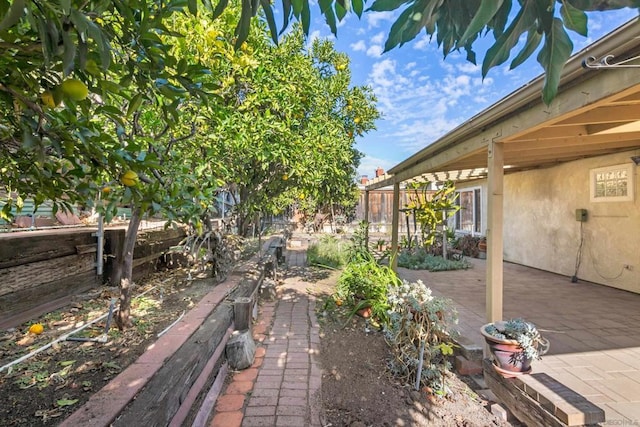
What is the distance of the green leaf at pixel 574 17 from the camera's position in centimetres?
72

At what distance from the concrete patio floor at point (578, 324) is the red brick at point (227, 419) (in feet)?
8.53

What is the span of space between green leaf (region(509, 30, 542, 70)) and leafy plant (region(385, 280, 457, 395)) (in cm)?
274

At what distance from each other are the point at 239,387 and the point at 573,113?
340 cm

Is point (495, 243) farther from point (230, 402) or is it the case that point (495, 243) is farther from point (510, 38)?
point (510, 38)

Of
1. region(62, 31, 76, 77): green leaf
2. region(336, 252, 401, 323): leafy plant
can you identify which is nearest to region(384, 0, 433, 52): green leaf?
region(62, 31, 76, 77): green leaf

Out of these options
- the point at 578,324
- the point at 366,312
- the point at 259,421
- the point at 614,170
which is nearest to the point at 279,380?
the point at 259,421

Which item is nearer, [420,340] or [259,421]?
[259,421]

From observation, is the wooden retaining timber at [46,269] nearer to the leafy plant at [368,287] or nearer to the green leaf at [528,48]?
the leafy plant at [368,287]

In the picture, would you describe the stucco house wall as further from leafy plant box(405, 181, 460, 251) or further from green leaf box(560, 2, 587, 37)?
green leaf box(560, 2, 587, 37)

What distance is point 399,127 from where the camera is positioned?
18125mm

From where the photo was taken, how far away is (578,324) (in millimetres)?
4273

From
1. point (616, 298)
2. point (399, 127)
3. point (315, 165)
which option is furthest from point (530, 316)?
point (399, 127)

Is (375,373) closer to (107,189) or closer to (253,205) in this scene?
(107,189)

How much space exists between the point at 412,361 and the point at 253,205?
385cm
